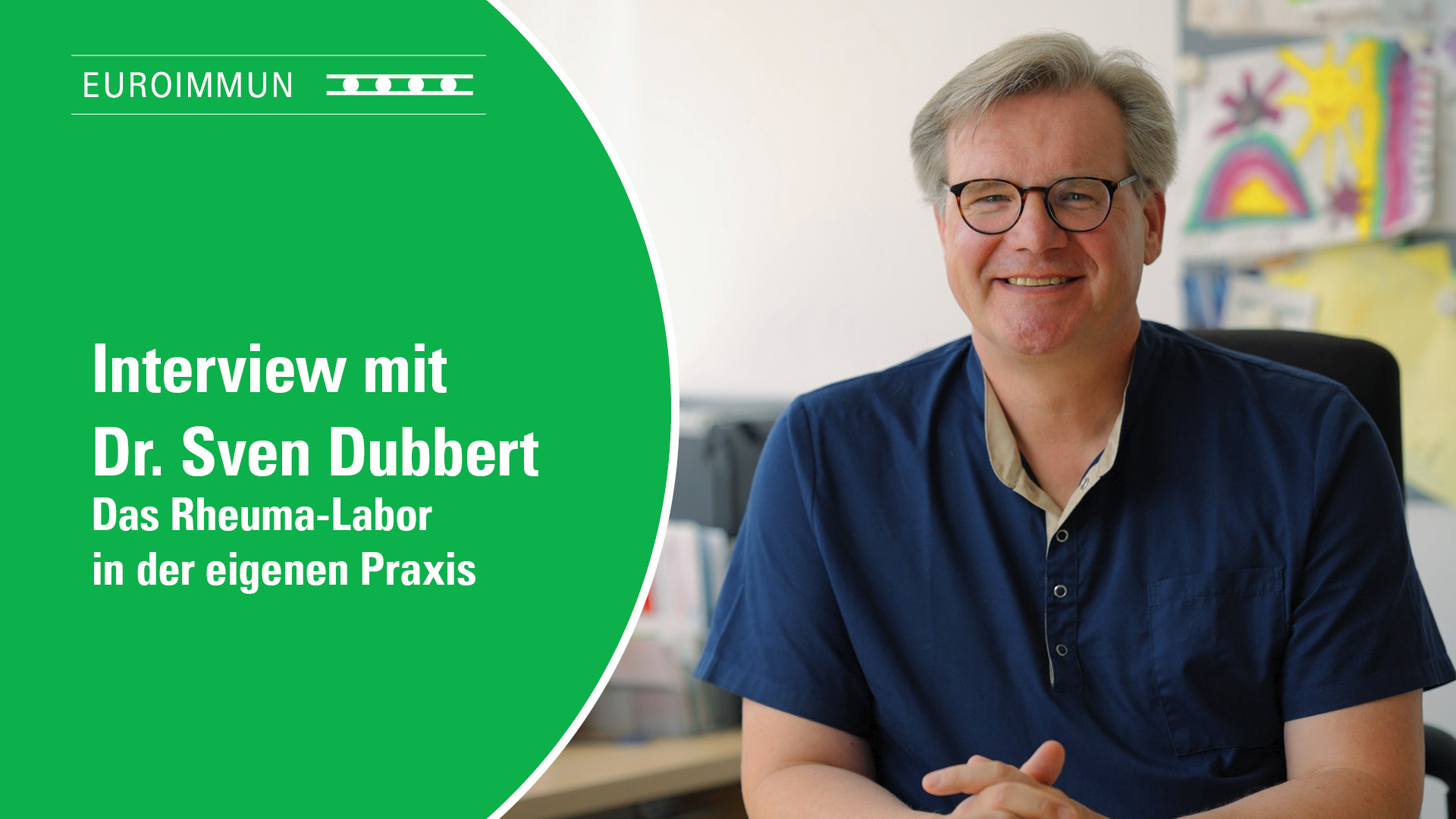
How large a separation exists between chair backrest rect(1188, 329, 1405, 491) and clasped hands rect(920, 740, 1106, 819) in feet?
1.81

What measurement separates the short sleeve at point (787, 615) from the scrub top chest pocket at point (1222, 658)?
27 centimetres

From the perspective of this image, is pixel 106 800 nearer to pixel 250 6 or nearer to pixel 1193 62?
pixel 250 6

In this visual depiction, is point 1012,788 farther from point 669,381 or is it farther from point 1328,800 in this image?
point 669,381

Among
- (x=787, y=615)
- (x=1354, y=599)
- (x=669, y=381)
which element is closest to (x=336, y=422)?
(x=669, y=381)

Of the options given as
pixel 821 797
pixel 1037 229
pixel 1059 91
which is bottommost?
pixel 821 797

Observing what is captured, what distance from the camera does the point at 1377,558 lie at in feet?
3.36

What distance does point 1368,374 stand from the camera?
50.1 inches

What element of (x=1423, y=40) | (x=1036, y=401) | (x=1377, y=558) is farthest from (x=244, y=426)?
(x=1423, y=40)

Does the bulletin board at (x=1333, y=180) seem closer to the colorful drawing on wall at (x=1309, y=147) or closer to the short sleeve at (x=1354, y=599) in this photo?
the colorful drawing on wall at (x=1309, y=147)

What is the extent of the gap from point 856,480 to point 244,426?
905 mm

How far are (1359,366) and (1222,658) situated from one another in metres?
0.43

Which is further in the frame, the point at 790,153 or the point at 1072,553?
the point at 790,153

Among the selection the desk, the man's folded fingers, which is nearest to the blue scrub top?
the man's folded fingers

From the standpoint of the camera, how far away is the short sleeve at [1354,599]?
995 mm
